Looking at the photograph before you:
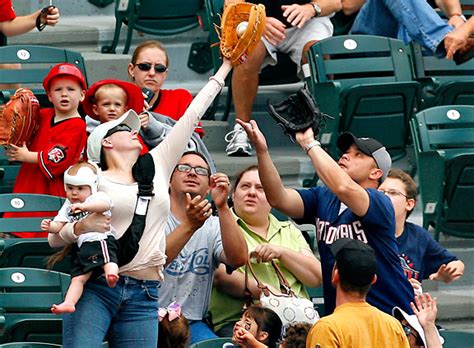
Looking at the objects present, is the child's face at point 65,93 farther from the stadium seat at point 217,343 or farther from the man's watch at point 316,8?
the man's watch at point 316,8

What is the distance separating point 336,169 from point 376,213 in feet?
0.93

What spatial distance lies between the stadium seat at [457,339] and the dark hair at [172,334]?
4.23 ft

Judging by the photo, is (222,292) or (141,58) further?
(141,58)

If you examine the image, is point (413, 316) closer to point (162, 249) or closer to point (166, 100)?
point (162, 249)

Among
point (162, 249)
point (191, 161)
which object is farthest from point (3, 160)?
point (162, 249)

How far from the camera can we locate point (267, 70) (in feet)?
31.4

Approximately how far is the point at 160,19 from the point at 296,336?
3.86 meters

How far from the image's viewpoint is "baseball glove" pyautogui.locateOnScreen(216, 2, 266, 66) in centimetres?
677

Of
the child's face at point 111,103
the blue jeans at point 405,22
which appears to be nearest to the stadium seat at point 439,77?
the blue jeans at point 405,22

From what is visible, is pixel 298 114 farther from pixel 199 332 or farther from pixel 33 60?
pixel 33 60

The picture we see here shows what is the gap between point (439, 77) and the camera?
9.66 metres

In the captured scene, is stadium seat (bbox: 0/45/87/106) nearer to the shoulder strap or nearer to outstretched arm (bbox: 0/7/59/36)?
outstretched arm (bbox: 0/7/59/36)

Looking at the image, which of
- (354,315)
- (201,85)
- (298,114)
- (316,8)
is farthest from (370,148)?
(201,85)

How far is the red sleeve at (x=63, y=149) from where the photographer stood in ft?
25.1
